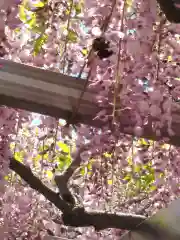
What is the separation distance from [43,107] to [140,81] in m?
0.24

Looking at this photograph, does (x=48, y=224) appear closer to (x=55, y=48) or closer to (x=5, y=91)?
(x=55, y=48)

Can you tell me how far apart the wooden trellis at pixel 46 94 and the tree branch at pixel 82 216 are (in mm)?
240

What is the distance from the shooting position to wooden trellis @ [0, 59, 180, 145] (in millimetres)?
1121

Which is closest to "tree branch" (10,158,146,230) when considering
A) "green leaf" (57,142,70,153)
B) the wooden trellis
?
the wooden trellis

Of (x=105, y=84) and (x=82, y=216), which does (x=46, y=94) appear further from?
(x=82, y=216)

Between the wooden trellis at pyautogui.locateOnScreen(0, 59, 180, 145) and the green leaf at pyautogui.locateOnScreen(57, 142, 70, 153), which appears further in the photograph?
the green leaf at pyautogui.locateOnScreen(57, 142, 70, 153)

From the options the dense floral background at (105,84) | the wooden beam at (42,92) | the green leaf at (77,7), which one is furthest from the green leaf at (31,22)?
the wooden beam at (42,92)

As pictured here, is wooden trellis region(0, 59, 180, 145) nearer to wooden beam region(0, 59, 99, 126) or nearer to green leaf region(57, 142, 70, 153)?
wooden beam region(0, 59, 99, 126)

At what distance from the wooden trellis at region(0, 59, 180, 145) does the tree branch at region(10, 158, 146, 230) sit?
0.79 ft

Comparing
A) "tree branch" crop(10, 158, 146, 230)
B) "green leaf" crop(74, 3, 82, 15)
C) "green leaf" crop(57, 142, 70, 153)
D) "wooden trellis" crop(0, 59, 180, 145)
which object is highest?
"green leaf" crop(74, 3, 82, 15)

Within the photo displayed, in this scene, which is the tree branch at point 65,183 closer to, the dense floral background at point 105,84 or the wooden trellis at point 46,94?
the dense floral background at point 105,84

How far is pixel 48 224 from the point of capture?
2098mm

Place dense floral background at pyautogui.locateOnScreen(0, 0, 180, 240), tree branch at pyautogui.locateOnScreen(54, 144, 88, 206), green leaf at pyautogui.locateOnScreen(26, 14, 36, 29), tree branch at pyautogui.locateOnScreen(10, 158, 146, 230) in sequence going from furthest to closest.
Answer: green leaf at pyautogui.locateOnScreen(26, 14, 36, 29) → tree branch at pyautogui.locateOnScreen(54, 144, 88, 206) → tree branch at pyautogui.locateOnScreen(10, 158, 146, 230) → dense floral background at pyautogui.locateOnScreen(0, 0, 180, 240)

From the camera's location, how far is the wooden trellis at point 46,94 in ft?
3.68
